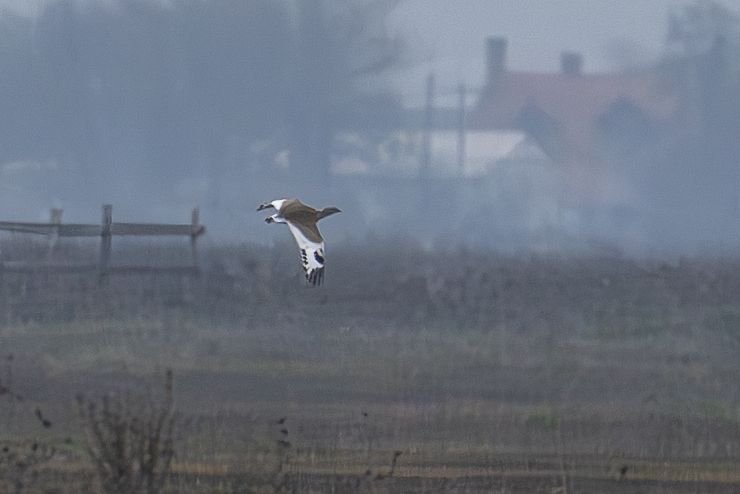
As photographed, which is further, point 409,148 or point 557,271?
point 409,148

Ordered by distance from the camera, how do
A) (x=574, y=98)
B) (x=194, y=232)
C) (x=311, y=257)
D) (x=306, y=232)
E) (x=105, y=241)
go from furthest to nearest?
(x=574, y=98)
(x=194, y=232)
(x=105, y=241)
(x=306, y=232)
(x=311, y=257)

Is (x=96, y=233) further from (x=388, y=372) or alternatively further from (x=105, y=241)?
(x=388, y=372)

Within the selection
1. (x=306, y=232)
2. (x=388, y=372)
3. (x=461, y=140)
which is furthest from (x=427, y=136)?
(x=306, y=232)

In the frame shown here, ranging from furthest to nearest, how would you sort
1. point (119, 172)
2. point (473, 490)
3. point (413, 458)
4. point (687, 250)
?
point (119, 172) < point (687, 250) < point (413, 458) < point (473, 490)

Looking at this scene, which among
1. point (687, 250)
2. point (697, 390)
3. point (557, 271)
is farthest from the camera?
point (687, 250)

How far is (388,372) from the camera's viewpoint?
20234mm

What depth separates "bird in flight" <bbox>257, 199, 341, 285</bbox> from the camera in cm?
1267

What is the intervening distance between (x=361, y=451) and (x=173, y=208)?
26695 mm

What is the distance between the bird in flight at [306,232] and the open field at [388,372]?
155 cm

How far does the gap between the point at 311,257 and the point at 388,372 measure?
24.9 ft

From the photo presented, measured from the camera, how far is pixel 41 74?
4997 centimetres

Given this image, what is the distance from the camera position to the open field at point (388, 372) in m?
14.8

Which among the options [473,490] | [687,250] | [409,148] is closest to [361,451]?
[473,490]

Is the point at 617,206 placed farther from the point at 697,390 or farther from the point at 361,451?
the point at 361,451
